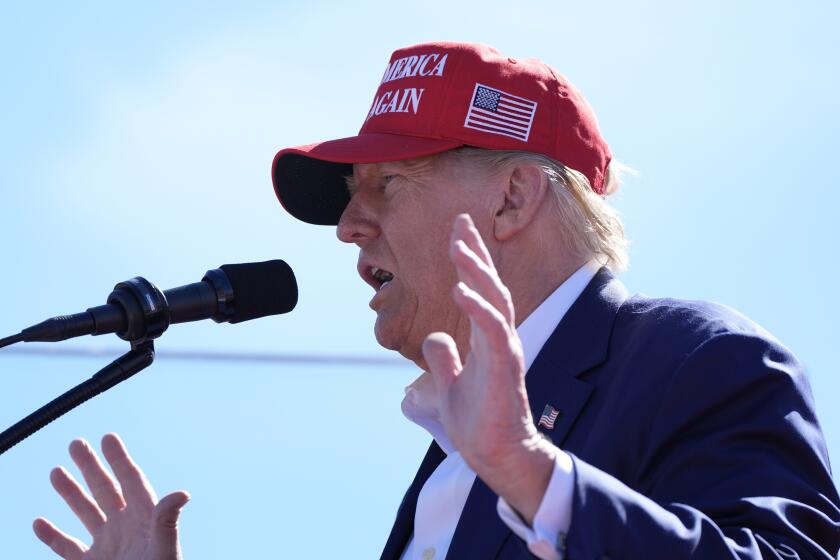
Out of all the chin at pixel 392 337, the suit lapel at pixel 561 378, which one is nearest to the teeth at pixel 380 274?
the chin at pixel 392 337

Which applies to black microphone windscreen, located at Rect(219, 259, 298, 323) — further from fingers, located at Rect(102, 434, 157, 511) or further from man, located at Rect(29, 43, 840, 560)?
fingers, located at Rect(102, 434, 157, 511)

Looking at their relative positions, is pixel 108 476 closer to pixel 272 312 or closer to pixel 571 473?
pixel 272 312

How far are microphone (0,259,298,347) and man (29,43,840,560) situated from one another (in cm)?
38

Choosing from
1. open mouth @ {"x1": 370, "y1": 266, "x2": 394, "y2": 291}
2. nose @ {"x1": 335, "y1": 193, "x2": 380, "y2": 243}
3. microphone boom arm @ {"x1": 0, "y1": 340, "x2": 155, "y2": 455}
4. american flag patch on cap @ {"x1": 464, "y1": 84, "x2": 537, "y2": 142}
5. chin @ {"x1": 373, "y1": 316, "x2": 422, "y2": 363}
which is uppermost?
american flag patch on cap @ {"x1": 464, "y1": 84, "x2": 537, "y2": 142}

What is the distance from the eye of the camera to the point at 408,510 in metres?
3.03

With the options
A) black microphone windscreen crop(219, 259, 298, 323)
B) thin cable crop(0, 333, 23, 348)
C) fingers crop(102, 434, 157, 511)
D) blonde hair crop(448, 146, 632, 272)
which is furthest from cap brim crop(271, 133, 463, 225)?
thin cable crop(0, 333, 23, 348)

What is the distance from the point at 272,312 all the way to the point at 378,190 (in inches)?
27.3

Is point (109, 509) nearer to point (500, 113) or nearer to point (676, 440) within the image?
point (500, 113)

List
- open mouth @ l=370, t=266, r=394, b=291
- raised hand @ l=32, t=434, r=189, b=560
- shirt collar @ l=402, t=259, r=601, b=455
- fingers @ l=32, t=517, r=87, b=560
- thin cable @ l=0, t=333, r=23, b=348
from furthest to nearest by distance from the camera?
open mouth @ l=370, t=266, r=394, b=291 → fingers @ l=32, t=517, r=87, b=560 → raised hand @ l=32, t=434, r=189, b=560 → shirt collar @ l=402, t=259, r=601, b=455 → thin cable @ l=0, t=333, r=23, b=348

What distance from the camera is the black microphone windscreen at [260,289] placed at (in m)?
2.57

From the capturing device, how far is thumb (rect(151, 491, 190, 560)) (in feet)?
9.14

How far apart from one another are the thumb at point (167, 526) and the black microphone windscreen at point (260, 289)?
0.46 m

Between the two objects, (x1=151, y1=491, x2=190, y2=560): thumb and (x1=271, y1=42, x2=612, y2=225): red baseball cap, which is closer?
(x1=151, y1=491, x2=190, y2=560): thumb

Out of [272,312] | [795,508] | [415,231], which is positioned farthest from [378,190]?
[795,508]
